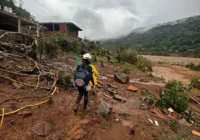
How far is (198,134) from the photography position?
4945 mm

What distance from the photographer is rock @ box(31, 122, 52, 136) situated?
3.32 m

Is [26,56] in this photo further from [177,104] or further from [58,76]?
[177,104]

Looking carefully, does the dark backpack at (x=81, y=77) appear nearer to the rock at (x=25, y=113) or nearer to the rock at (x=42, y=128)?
the rock at (x=42, y=128)

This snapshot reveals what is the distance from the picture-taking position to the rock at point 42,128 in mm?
3322

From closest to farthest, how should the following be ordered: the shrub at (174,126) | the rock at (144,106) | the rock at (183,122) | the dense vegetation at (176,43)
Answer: the shrub at (174,126), the rock at (183,122), the rock at (144,106), the dense vegetation at (176,43)

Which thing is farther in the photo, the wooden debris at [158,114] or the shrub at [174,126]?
the wooden debris at [158,114]

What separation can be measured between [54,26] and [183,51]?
143ft

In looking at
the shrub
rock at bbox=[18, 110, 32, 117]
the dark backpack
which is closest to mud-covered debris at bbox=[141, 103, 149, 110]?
the shrub

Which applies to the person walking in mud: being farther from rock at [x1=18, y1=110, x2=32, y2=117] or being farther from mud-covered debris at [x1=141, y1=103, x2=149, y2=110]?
mud-covered debris at [x1=141, y1=103, x2=149, y2=110]

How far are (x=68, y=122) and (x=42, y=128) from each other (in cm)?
58

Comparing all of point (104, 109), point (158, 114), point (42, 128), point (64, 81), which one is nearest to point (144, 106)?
point (158, 114)

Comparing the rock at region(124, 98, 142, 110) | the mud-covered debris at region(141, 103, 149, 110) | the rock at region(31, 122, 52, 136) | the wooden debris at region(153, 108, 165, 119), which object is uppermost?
the rock at region(31, 122, 52, 136)

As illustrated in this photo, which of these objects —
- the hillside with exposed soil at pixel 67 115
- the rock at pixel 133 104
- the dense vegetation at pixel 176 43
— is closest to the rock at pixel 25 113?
the hillside with exposed soil at pixel 67 115

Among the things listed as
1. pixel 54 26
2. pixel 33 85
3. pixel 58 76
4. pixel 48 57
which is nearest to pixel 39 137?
pixel 33 85
